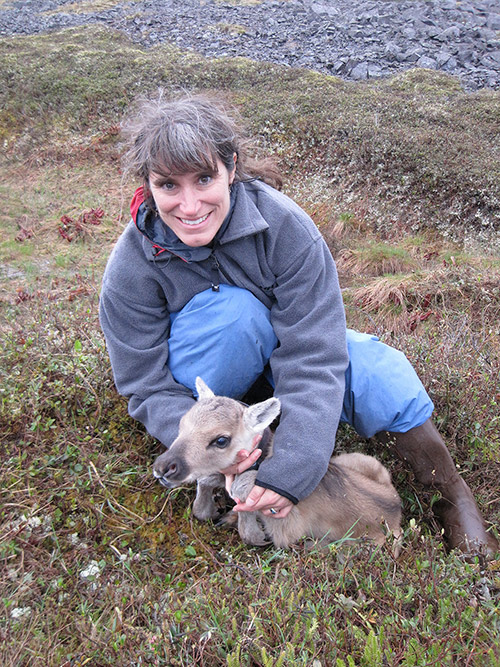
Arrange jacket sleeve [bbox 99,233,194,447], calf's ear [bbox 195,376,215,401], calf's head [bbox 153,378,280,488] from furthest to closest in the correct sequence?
1. jacket sleeve [bbox 99,233,194,447]
2. calf's ear [bbox 195,376,215,401]
3. calf's head [bbox 153,378,280,488]

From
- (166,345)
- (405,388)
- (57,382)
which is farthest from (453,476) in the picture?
(57,382)

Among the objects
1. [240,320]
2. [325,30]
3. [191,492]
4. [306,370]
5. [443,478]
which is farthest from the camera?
[325,30]

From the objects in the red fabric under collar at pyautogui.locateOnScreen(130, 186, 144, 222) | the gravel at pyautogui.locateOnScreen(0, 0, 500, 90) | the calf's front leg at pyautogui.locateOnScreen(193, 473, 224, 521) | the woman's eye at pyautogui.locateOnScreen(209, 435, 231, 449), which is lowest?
the calf's front leg at pyautogui.locateOnScreen(193, 473, 224, 521)

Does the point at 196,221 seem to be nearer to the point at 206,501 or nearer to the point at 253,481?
the point at 253,481

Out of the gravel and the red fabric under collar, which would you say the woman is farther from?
the gravel

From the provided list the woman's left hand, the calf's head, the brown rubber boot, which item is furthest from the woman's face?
the brown rubber boot

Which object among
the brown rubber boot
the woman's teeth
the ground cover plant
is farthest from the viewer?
the brown rubber boot

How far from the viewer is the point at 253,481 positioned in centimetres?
354

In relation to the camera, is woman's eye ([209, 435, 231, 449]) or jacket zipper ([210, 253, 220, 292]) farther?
jacket zipper ([210, 253, 220, 292])

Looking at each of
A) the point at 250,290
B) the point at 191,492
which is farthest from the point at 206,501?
the point at 250,290

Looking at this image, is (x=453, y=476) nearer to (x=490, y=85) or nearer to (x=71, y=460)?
(x=71, y=460)

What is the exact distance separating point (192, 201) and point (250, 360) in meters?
1.30

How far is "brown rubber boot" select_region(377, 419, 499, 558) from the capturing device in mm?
4016

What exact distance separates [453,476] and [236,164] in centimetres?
307
